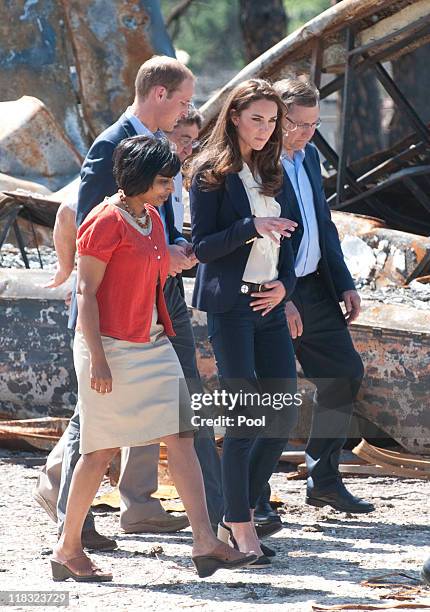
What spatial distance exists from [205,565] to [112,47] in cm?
788

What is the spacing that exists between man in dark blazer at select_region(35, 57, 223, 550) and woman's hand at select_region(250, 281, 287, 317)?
28cm

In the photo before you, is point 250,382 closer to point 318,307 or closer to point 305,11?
point 318,307

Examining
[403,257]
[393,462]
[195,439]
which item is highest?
[403,257]

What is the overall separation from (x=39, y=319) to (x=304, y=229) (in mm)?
2008

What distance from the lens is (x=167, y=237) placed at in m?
4.95

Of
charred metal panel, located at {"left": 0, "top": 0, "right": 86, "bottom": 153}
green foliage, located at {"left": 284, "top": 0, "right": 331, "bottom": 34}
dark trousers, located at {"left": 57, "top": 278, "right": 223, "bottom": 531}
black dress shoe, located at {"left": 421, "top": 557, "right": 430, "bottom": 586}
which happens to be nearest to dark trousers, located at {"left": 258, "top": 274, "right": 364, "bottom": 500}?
dark trousers, located at {"left": 57, "top": 278, "right": 223, "bottom": 531}

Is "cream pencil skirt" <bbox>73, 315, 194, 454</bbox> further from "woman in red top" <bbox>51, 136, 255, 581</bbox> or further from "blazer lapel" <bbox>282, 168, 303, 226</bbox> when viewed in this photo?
"blazer lapel" <bbox>282, 168, 303, 226</bbox>

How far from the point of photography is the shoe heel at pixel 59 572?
435cm

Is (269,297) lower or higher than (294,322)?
higher

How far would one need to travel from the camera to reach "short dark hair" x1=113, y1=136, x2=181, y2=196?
432 centimetres

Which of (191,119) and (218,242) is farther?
(191,119)

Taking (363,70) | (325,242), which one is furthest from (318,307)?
(363,70)

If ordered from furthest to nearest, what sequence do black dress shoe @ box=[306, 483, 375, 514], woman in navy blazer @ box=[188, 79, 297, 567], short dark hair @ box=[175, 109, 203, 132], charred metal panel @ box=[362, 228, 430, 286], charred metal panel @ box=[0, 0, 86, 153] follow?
charred metal panel @ box=[0, 0, 86, 153] → charred metal panel @ box=[362, 228, 430, 286] → black dress shoe @ box=[306, 483, 375, 514] → short dark hair @ box=[175, 109, 203, 132] → woman in navy blazer @ box=[188, 79, 297, 567]

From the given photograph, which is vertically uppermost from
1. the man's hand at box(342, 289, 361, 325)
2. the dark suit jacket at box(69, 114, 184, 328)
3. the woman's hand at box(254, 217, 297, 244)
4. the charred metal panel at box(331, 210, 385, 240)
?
the dark suit jacket at box(69, 114, 184, 328)
